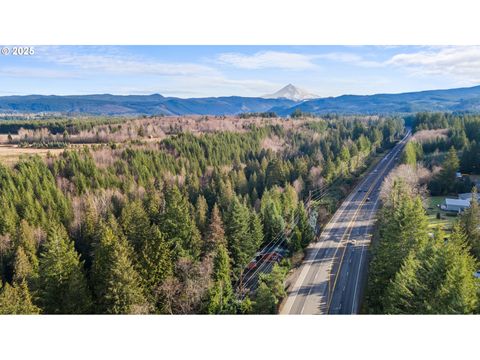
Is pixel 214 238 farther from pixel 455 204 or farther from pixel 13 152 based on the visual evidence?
pixel 13 152

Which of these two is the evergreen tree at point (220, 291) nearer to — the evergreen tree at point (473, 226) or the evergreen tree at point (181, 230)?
the evergreen tree at point (181, 230)

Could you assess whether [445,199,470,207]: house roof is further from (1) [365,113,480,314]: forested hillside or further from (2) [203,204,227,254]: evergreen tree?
(2) [203,204,227,254]: evergreen tree

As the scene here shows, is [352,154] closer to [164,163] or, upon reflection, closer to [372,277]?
[164,163]

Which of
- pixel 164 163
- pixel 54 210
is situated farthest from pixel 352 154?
pixel 54 210

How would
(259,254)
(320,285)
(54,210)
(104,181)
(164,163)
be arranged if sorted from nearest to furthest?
(320,285), (259,254), (54,210), (104,181), (164,163)

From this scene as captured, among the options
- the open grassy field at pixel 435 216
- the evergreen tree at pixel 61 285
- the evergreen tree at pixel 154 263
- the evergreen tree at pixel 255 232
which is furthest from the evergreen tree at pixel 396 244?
the evergreen tree at pixel 61 285

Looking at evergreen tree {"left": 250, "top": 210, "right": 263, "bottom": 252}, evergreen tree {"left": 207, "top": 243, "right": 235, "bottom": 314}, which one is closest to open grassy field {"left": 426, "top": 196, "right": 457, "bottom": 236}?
evergreen tree {"left": 250, "top": 210, "right": 263, "bottom": 252}
